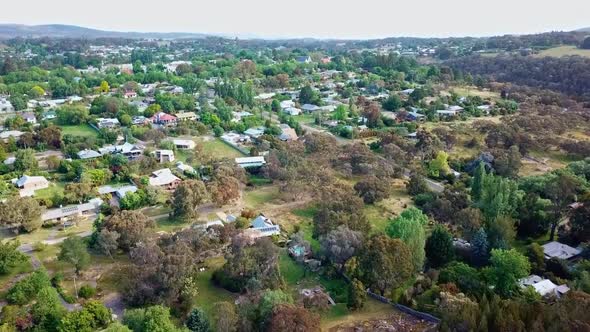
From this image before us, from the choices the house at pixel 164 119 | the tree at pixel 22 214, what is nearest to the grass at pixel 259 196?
the tree at pixel 22 214

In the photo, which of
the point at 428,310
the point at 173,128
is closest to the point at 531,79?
the point at 173,128

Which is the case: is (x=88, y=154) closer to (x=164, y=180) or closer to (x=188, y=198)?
(x=164, y=180)

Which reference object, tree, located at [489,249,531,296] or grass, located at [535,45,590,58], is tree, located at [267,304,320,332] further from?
grass, located at [535,45,590,58]

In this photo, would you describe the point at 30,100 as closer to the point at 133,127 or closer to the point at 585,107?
the point at 133,127

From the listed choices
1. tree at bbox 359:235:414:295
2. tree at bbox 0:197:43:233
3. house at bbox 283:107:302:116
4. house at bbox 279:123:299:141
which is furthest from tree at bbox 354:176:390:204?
house at bbox 283:107:302:116

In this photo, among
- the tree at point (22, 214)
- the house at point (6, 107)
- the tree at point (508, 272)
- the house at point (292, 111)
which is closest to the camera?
the tree at point (508, 272)

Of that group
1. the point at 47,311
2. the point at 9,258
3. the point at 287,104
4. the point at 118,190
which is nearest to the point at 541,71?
the point at 287,104

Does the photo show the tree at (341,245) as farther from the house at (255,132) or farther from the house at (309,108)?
the house at (309,108)
